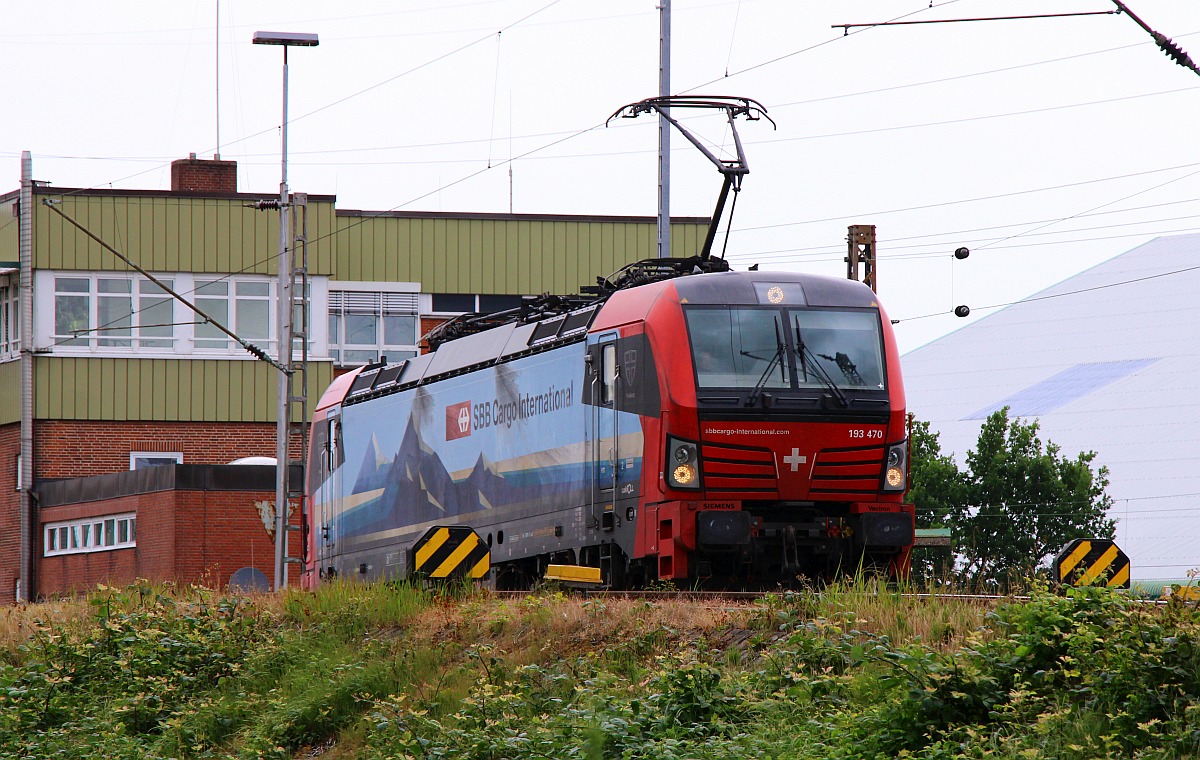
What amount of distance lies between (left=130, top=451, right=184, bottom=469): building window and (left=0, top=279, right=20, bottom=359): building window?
4349mm

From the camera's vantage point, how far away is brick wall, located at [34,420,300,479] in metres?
43.1

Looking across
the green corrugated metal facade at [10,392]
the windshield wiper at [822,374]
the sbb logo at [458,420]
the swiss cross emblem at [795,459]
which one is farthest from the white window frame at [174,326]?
the swiss cross emblem at [795,459]

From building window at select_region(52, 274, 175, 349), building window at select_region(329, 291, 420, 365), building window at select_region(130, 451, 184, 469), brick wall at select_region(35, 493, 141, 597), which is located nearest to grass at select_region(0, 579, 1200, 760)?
brick wall at select_region(35, 493, 141, 597)

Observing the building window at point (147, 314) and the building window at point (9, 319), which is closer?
the building window at point (147, 314)

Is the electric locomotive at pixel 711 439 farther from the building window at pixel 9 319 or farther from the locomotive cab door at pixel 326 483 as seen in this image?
the building window at pixel 9 319

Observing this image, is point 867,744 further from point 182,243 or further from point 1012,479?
point 1012,479

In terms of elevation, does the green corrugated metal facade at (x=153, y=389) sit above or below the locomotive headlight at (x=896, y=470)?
above

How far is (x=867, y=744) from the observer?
8961 mm

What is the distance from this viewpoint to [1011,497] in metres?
54.8

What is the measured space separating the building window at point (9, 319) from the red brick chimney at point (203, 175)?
5.25 m

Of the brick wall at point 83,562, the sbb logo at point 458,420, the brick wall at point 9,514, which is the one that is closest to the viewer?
the sbb logo at point 458,420

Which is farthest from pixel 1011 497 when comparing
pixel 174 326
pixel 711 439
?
pixel 711 439

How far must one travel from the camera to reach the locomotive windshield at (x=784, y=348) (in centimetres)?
1641

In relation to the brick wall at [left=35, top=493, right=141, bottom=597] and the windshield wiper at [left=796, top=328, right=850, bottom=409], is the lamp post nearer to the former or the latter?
the brick wall at [left=35, top=493, right=141, bottom=597]
